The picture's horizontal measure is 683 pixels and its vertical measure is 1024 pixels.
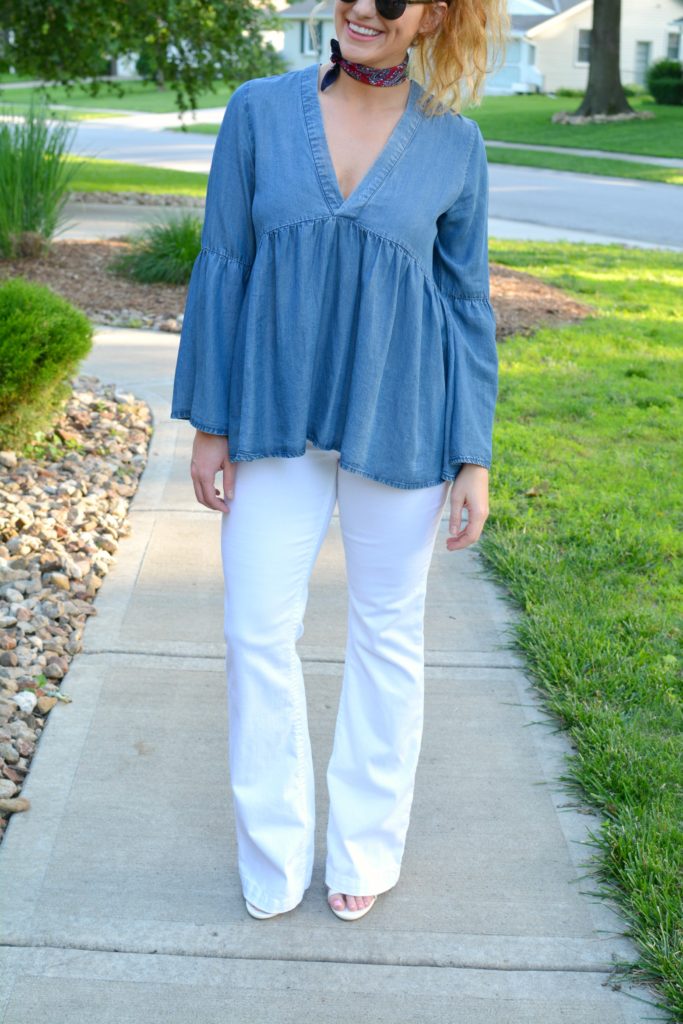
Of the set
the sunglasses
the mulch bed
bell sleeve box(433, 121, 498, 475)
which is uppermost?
the sunglasses

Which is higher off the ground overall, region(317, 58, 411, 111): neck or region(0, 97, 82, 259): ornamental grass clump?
region(317, 58, 411, 111): neck

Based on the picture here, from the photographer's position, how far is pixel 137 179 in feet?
57.2

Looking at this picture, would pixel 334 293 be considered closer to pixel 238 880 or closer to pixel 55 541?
pixel 238 880

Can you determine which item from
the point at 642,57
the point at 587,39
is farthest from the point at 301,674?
the point at 642,57

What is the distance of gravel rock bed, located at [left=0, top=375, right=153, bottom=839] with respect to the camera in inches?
136

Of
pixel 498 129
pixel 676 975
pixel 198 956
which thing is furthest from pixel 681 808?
pixel 498 129

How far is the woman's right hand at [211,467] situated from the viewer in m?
2.39

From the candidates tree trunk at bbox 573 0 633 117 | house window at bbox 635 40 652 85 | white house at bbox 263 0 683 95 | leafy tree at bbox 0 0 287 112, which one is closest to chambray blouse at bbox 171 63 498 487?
leafy tree at bbox 0 0 287 112

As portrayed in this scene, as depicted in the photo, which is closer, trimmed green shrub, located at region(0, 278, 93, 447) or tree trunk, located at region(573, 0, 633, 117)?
trimmed green shrub, located at region(0, 278, 93, 447)

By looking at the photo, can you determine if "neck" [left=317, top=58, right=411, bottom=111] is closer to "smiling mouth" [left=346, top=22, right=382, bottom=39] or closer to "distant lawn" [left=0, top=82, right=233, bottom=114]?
"smiling mouth" [left=346, top=22, right=382, bottom=39]

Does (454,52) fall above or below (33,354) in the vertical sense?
above

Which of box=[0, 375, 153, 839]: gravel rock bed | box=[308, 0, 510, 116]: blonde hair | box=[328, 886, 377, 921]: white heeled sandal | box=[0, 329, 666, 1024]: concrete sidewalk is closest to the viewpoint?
box=[308, 0, 510, 116]: blonde hair

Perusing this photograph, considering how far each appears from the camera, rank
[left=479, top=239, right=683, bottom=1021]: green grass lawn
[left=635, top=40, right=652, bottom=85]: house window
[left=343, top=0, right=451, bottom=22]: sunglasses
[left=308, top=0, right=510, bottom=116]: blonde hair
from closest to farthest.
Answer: [left=343, top=0, right=451, bottom=22]: sunglasses, [left=308, top=0, right=510, bottom=116]: blonde hair, [left=479, top=239, right=683, bottom=1021]: green grass lawn, [left=635, top=40, right=652, bottom=85]: house window

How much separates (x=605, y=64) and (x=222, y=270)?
101 feet
